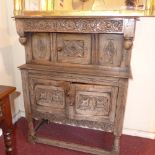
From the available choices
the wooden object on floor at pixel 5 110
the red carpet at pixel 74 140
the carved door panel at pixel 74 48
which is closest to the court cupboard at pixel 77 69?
the carved door panel at pixel 74 48

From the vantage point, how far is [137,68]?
1854mm

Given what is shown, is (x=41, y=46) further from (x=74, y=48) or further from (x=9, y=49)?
(x=9, y=49)

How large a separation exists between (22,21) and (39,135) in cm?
118

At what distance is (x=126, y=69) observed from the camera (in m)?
1.64

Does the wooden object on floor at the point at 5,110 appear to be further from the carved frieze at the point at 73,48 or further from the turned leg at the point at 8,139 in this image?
the carved frieze at the point at 73,48

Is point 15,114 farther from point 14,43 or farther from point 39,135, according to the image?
point 14,43

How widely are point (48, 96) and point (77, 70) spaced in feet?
1.23

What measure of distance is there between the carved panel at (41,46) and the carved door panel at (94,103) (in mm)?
427

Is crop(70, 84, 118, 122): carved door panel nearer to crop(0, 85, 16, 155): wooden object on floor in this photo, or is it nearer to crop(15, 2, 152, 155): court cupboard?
crop(15, 2, 152, 155): court cupboard

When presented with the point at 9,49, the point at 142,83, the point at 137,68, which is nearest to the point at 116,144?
the point at 142,83

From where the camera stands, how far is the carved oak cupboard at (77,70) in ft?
5.07

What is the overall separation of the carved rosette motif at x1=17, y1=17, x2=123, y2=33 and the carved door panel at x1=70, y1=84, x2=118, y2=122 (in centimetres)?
46

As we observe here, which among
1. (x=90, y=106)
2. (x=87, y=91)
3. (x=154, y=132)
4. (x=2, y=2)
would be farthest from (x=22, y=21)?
(x=154, y=132)

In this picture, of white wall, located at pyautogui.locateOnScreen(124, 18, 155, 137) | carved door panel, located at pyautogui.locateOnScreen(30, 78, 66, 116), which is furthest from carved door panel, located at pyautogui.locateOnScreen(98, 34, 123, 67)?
carved door panel, located at pyautogui.locateOnScreen(30, 78, 66, 116)
